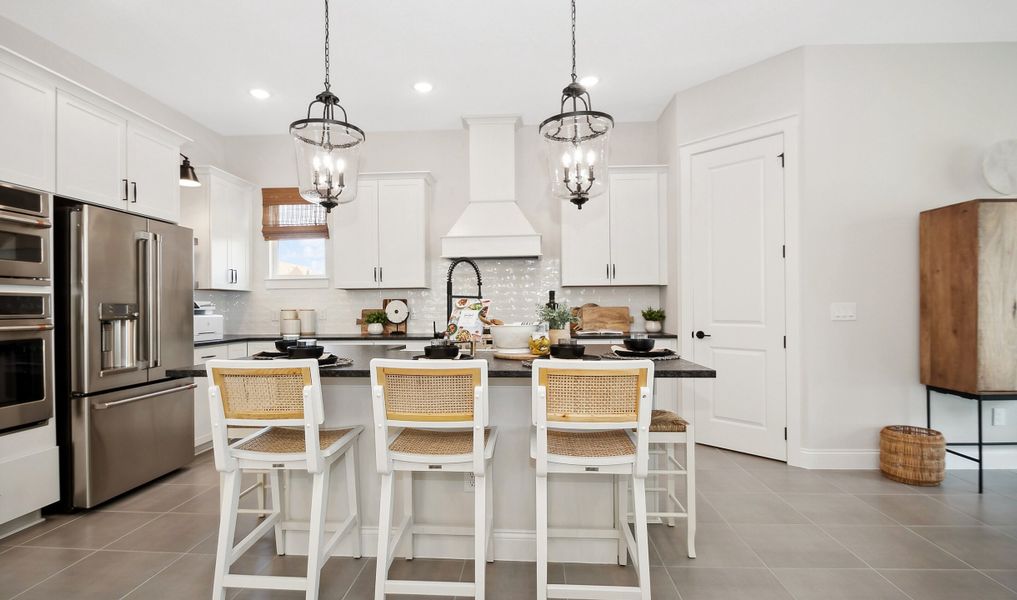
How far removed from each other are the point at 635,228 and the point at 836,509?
2678mm

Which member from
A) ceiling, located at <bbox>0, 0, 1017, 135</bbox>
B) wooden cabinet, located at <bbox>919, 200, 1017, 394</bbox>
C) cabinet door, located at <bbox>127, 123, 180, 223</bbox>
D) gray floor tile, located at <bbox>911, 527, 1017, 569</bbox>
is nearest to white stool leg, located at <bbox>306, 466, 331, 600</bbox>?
cabinet door, located at <bbox>127, 123, 180, 223</bbox>

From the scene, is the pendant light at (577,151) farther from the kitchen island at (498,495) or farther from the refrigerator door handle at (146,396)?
the refrigerator door handle at (146,396)

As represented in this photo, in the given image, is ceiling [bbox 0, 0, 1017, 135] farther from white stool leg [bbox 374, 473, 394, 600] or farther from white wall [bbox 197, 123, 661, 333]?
white stool leg [bbox 374, 473, 394, 600]

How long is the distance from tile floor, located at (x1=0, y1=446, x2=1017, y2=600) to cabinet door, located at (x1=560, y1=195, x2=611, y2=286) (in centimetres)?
217

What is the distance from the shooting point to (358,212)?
468 cm

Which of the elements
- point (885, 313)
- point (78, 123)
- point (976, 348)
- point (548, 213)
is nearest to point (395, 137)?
point (548, 213)

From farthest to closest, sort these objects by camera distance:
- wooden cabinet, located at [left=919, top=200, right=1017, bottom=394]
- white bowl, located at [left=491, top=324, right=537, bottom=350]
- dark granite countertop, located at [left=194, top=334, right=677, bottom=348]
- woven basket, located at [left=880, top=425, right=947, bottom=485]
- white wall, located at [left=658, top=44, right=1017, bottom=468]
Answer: dark granite countertop, located at [left=194, top=334, right=677, bottom=348] → white wall, located at [left=658, top=44, right=1017, bottom=468] → woven basket, located at [left=880, top=425, right=947, bottom=485] → wooden cabinet, located at [left=919, top=200, right=1017, bottom=394] → white bowl, located at [left=491, top=324, right=537, bottom=350]

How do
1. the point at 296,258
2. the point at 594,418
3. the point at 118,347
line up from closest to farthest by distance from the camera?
the point at 594,418
the point at 118,347
the point at 296,258

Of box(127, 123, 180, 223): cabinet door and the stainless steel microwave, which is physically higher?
box(127, 123, 180, 223): cabinet door

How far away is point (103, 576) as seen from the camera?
2131 millimetres

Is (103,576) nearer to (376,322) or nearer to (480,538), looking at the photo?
(480,538)

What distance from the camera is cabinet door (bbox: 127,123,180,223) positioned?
10.3ft

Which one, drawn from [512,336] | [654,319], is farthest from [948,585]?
[654,319]

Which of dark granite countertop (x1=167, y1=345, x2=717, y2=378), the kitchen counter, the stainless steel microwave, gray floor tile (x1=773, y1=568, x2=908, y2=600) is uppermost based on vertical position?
the stainless steel microwave
